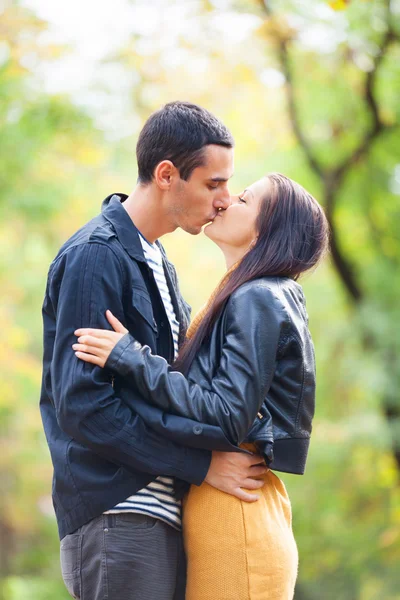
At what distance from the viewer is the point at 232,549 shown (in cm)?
234

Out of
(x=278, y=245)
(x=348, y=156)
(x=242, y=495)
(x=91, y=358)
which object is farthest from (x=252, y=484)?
(x=348, y=156)

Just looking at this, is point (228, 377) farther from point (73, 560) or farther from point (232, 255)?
point (73, 560)

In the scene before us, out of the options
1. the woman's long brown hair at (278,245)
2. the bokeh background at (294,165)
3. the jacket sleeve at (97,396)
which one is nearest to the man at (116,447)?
the jacket sleeve at (97,396)

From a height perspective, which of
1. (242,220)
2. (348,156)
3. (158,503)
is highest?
(348,156)

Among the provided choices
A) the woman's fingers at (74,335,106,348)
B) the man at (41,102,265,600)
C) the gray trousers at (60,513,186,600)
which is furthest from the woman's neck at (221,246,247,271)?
the gray trousers at (60,513,186,600)

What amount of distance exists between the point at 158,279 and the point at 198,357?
368mm

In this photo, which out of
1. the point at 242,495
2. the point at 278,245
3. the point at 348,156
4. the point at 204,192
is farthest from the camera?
the point at 348,156

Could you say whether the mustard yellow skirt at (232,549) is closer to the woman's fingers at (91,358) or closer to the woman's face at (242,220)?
the woman's fingers at (91,358)

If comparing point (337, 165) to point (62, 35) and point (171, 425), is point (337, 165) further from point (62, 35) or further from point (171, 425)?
point (171, 425)

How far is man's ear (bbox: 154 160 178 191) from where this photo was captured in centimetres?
259

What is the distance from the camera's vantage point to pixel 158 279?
2680mm

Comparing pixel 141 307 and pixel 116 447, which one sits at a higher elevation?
pixel 141 307

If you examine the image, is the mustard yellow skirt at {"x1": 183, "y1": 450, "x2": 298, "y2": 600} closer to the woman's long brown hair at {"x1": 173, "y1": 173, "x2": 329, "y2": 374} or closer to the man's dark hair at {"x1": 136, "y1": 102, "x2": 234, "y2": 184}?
the woman's long brown hair at {"x1": 173, "y1": 173, "x2": 329, "y2": 374}

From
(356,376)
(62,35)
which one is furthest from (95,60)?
(356,376)
